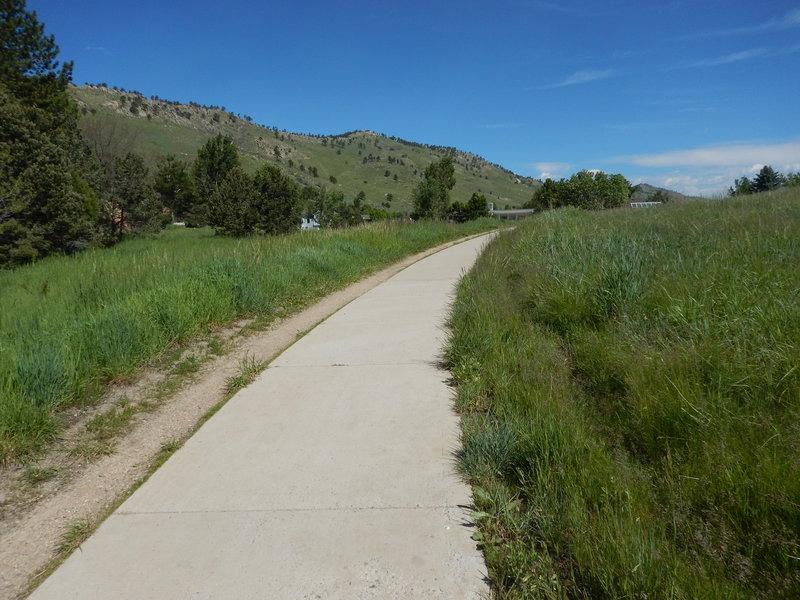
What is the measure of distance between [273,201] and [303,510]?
132 feet

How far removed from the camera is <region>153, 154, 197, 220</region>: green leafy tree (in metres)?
69.8

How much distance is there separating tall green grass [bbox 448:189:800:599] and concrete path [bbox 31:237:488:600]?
254 mm

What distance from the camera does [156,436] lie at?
4176 millimetres

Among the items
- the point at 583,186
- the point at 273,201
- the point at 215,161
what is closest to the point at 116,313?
the point at 273,201

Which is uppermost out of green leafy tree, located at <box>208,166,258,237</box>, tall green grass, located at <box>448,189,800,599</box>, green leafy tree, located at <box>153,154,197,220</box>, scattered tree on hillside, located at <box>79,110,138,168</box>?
scattered tree on hillside, located at <box>79,110,138,168</box>

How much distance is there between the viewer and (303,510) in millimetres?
2928

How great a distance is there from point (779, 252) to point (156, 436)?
6.82 meters

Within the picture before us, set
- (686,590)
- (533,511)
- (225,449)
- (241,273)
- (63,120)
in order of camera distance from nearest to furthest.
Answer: (686,590) < (533,511) < (225,449) < (241,273) < (63,120)

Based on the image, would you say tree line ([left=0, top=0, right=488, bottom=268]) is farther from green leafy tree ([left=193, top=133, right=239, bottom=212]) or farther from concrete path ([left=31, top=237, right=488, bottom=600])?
concrete path ([left=31, top=237, right=488, bottom=600])

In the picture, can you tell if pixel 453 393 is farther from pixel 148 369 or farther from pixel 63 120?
pixel 63 120

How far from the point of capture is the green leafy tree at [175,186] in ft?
229

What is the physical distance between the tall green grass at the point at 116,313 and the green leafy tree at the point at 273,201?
28.1 meters

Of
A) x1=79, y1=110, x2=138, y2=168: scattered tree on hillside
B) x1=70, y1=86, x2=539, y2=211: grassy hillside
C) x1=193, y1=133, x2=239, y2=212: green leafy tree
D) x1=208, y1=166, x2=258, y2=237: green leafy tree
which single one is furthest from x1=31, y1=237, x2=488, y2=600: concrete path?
x1=70, y1=86, x2=539, y2=211: grassy hillside

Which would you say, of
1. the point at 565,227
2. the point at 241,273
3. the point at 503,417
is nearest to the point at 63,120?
the point at 241,273
